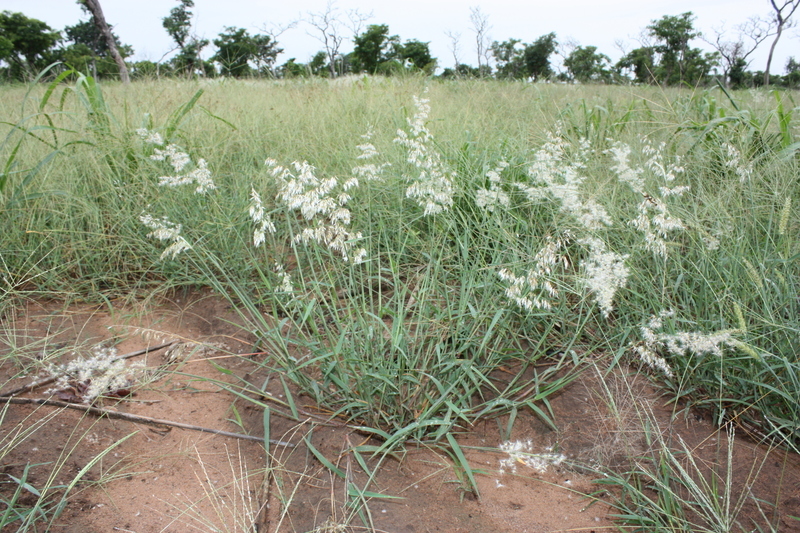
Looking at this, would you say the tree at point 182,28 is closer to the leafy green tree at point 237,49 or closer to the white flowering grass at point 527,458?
the leafy green tree at point 237,49

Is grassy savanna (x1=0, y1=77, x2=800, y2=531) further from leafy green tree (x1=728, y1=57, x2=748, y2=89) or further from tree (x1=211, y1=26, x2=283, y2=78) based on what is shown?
leafy green tree (x1=728, y1=57, x2=748, y2=89)

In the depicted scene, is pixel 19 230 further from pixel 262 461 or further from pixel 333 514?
pixel 333 514

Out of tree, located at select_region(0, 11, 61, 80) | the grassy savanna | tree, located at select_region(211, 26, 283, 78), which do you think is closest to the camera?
the grassy savanna

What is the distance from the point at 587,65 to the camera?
10.7 meters

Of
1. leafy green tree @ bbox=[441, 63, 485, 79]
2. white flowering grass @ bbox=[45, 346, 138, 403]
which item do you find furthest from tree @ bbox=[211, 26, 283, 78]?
white flowering grass @ bbox=[45, 346, 138, 403]

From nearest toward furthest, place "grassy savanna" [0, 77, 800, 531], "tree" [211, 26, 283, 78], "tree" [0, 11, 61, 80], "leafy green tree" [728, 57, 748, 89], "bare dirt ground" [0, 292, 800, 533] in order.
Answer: "bare dirt ground" [0, 292, 800, 533] → "grassy savanna" [0, 77, 800, 531] → "tree" [211, 26, 283, 78] → "leafy green tree" [728, 57, 748, 89] → "tree" [0, 11, 61, 80]

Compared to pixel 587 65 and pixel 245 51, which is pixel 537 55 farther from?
pixel 245 51

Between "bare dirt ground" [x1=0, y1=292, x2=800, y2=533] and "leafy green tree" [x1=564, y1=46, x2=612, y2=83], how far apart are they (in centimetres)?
713

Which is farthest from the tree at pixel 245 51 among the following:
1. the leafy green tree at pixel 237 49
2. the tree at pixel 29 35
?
A: the tree at pixel 29 35

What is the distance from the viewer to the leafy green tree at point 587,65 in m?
7.96

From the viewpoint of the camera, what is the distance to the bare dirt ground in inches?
51.9

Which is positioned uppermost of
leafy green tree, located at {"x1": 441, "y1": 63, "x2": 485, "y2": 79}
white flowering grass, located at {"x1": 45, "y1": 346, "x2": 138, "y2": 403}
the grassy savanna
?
leafy green tree, located at {"x1": 441, "y1": 63, "x2": 485, "y2": 79}

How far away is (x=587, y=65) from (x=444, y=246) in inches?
396

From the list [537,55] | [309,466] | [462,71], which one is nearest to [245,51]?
[462,71]
